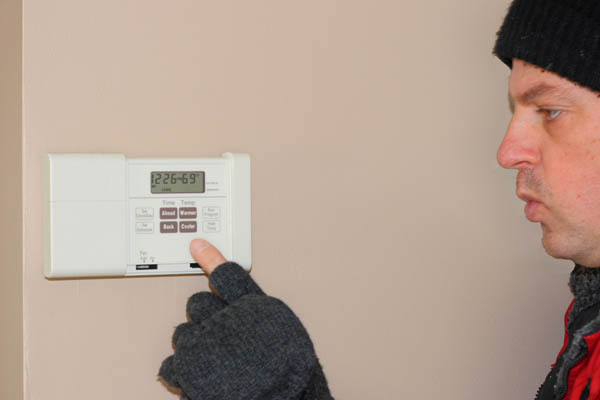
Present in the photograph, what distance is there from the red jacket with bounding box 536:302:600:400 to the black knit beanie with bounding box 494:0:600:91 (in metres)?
0.33

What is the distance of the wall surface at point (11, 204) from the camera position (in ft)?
2.50

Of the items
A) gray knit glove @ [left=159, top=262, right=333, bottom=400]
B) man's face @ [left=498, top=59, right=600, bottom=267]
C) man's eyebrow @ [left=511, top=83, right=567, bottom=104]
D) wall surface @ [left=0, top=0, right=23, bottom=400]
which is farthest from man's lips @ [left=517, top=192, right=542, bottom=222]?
wall surface @ [left=0, top=0, right=23, bottom=400]

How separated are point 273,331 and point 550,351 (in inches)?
21.3

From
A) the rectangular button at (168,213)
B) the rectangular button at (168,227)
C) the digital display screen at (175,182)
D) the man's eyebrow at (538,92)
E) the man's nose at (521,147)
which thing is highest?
the man's eyebrow at (538,92)

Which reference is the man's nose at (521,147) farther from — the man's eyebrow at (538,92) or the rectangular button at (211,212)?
the rectangular button at (211,212)

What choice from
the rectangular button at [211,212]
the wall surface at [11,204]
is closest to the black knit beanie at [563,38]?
the rectangular button at [211,212]

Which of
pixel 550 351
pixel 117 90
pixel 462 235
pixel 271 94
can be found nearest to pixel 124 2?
pixel 117 90

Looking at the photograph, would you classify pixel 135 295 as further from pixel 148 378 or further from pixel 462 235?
pixel 462 235

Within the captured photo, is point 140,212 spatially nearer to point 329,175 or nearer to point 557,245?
point 329,175

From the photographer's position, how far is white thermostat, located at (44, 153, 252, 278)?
73cm

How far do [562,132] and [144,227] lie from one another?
1.75 feet

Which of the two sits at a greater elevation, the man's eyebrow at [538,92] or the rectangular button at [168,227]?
the man's eyebrow at [538,92]

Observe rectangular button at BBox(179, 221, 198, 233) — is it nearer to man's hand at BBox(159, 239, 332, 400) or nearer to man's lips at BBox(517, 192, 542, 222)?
man's hand at BBox(159, 239, 332, 400)

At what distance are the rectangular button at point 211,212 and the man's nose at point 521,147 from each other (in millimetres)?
382
